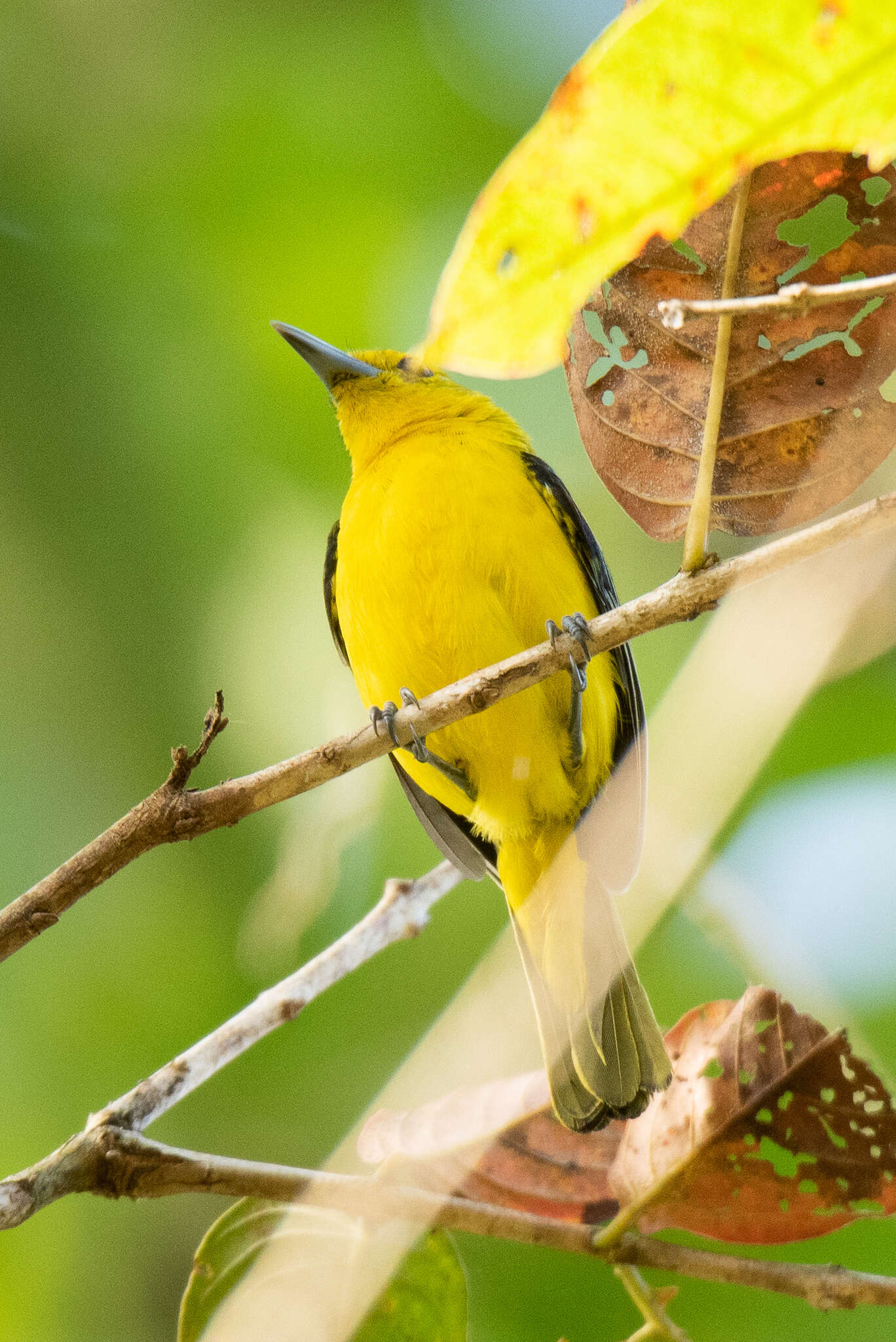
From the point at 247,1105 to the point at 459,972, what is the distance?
395 millimetres

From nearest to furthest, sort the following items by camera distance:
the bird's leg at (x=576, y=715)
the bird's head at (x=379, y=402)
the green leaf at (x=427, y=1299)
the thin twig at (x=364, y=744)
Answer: the thin twig at (x=364, y=744) < the green leaf at (x=427, y=1299) < the bird's leg at (x=576, y=715) < the bird's head at (x=379, y=402)

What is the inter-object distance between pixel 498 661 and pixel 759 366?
76cm

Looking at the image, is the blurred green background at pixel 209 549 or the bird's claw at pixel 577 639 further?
the blurred green background at pixel 209 549

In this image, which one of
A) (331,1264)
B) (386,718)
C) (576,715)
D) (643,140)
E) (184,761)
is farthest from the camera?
(576,715)

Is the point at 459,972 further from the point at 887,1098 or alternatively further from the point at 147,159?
the point at 147,159

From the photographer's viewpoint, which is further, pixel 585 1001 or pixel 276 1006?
pixel 585 1001

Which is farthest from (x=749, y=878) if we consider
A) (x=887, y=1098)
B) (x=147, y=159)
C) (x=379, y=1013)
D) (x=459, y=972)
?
(x=147, y=159)

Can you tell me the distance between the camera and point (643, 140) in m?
0.37

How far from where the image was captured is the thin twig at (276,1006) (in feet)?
3.01

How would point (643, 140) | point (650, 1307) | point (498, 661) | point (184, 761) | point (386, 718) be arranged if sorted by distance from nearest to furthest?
point (643, 140) → point (184, 761) → point (650, 1307) → point (386, 718) → point (498, 661)

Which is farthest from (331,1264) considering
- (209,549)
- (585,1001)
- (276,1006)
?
Result: (209,549)

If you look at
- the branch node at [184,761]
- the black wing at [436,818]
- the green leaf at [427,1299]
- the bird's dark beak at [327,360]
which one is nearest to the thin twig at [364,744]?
the branch node at [184,761]

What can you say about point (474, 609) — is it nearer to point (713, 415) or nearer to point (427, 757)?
point (427, 757)

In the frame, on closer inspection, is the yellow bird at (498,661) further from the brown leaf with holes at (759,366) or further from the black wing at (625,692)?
the brown leaf with holes at (759,366)
